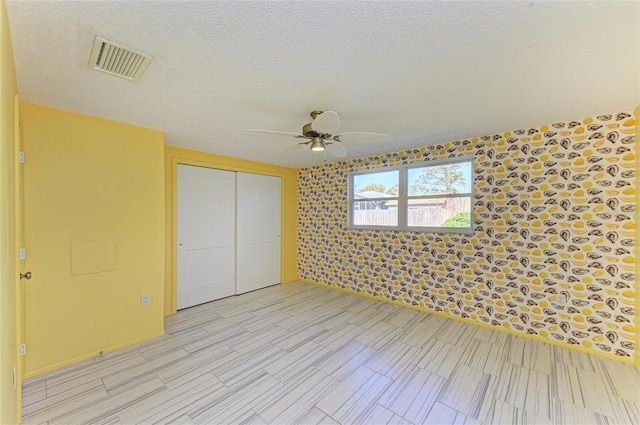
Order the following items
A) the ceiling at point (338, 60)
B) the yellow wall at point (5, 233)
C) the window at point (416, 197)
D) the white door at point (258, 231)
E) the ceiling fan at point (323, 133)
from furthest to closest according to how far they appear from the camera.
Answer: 1. the white door at point (258, 231)
2. the window at point (416, 197)
3. the ceiling fan at point (323, 133)
4. the ceiling at point (338, 60)
5. the yellow wall at point (5, 233)

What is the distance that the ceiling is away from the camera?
3.84 feet

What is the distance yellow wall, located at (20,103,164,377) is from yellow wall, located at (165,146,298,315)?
66cm

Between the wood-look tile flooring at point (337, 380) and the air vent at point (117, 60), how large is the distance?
2313 mm

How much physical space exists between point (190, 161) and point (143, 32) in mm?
2552

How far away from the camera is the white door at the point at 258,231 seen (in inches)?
172

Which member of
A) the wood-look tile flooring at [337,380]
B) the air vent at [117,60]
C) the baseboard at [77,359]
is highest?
the air vent at [117,60]

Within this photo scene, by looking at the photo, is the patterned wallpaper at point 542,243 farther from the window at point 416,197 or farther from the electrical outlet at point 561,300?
the window at point 416,197

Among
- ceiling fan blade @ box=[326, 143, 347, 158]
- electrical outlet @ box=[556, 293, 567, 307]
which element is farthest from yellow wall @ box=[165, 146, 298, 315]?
electrical outlet @ box=[556, 293, 567, 307]

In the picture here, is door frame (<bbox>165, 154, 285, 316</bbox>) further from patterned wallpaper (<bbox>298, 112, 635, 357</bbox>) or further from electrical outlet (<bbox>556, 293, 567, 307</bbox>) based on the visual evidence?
electrical outlet (<bbox>556, 293, 567, 307</bbox>)

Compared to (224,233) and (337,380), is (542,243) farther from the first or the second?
(224,233)

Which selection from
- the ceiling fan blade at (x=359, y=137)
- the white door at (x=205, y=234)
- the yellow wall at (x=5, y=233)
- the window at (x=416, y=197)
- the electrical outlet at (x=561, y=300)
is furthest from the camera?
the white door at (x=205, y=234)

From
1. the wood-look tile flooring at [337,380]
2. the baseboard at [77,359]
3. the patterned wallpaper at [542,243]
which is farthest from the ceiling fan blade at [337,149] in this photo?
the baseboard at [77,359]

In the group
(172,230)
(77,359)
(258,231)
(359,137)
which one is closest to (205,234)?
(172,230)

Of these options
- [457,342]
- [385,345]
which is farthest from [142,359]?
[457,342]
